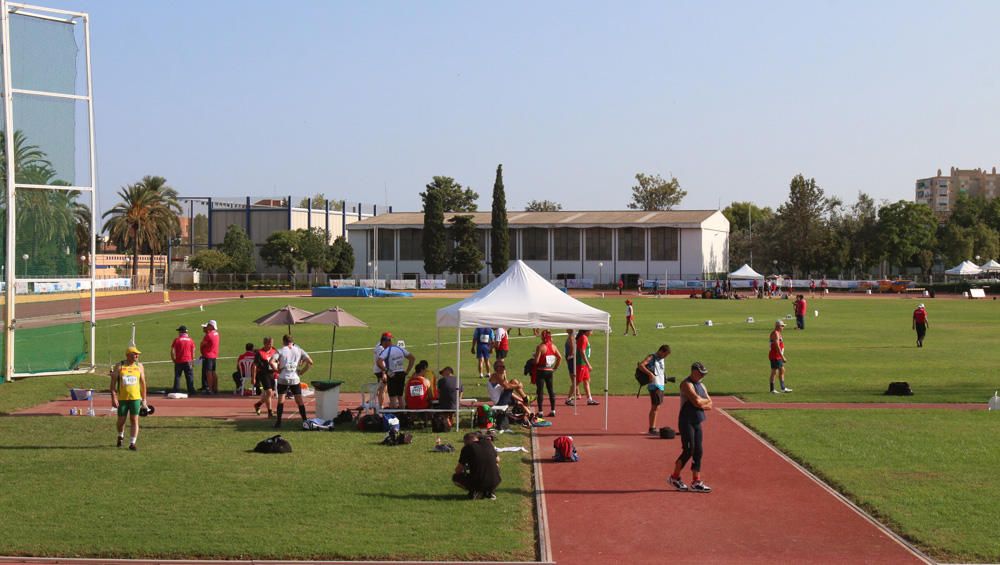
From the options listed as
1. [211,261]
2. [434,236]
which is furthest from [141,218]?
[434,236]

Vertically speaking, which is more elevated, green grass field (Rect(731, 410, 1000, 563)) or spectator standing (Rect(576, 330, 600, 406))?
spectator standing (Rect(576, 330, 600, 406))

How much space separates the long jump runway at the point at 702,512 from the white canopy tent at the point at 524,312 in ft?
7.68

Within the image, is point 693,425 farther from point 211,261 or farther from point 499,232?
point 211,261

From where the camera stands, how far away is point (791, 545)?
11.2 meters

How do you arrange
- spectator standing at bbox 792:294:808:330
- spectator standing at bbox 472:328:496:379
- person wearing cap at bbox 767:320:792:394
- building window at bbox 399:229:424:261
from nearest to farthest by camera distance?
person wearing cap at bbox 767:320:792:394
spectator standing at bbox 472:328:496:379
spectator standing at bbox 792:294:808:330
building window at bbox 399:229:424:261

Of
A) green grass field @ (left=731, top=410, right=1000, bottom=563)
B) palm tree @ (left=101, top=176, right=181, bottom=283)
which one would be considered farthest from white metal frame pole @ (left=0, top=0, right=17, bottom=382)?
palm tree @ (left=101, top=176, right=181, bottom=283)

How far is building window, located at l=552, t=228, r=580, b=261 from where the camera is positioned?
123 meters

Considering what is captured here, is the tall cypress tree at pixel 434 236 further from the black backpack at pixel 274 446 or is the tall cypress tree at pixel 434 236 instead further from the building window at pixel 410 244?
the black backpack at pixel 274 446

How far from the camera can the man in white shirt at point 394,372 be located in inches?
791

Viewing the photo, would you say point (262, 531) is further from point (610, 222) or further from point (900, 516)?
point (610, 222)

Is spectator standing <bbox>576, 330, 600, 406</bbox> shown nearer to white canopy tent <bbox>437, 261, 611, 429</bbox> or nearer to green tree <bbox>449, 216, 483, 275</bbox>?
white canopy tent <bbox>437, 261, 611, 429</bbox>

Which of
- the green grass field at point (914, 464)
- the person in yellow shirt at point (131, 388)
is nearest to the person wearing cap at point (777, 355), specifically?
the green grass field at point (914, 464)

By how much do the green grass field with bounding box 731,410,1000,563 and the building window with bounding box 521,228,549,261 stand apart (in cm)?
10216

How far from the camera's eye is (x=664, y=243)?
11981cm
